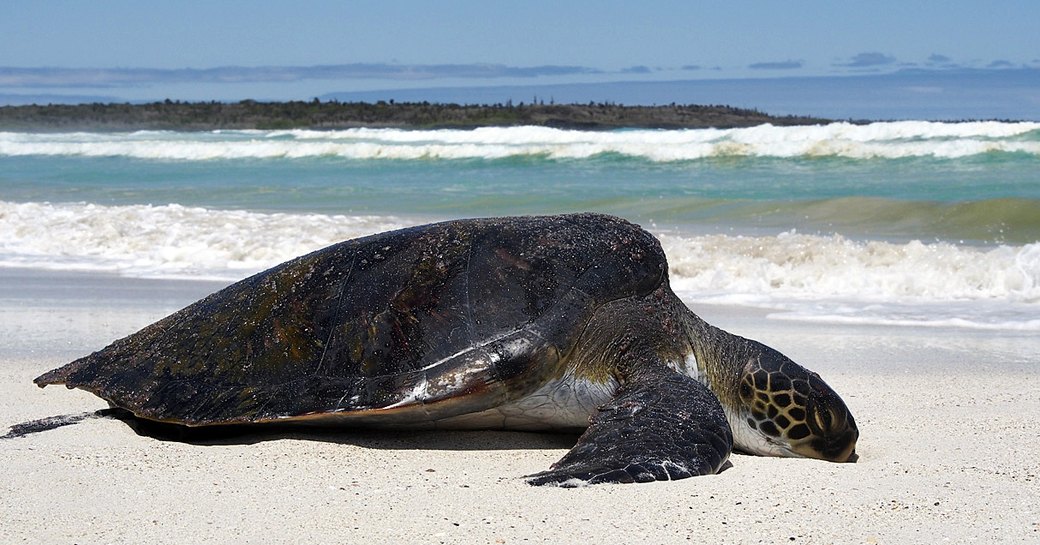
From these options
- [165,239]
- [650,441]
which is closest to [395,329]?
[650,441]

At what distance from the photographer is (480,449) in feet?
13.8

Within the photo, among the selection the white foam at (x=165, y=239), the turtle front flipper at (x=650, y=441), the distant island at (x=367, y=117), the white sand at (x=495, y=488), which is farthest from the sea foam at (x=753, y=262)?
the distant island at (x=367, y=117)

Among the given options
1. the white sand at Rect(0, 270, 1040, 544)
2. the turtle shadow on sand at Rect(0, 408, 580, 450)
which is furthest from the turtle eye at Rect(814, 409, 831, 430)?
the turtle shadow on sand at Rect(0, 408, 580, 450)

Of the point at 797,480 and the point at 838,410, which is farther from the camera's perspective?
the point at 838,410

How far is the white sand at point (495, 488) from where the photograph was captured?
305 centimetres

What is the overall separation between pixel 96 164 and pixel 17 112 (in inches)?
1480

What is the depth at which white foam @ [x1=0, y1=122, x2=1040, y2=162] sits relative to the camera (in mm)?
25844

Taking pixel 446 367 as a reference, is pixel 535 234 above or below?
above

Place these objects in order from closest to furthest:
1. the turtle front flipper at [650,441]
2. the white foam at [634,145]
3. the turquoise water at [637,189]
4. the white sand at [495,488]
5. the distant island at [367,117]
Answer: the white sand at [495,488] → the turtle front flipper at [650,441] → the turquoise water at [637,189] → the white foam at [634,145] → the distant island at [367,117]

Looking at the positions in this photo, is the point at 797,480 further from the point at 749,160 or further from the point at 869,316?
the point at 749,160

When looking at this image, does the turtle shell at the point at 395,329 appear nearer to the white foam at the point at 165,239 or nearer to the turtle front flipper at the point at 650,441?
the turtle front flipper at the point at 650,441

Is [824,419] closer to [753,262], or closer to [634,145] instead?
[753,262]

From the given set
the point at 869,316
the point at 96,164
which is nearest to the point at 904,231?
the point at 869,316

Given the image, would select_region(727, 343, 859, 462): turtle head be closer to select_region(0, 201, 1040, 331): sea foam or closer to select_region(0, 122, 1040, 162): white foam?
select_region(0, 201, 1040, 331): sea foam
